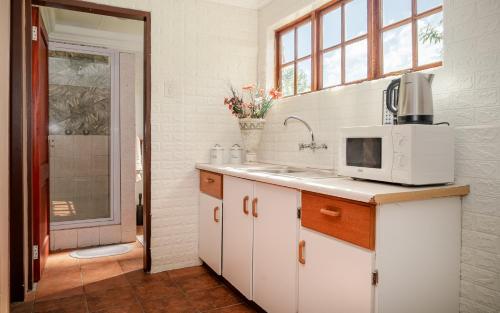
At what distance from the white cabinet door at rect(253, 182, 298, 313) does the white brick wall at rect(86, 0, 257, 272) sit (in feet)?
3.61

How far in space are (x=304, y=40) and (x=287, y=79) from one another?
14.7 inches

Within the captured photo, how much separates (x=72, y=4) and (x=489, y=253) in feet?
10.2

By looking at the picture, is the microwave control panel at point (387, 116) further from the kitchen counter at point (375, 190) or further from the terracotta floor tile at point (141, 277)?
the terracotta floor tile at point (141, 277)

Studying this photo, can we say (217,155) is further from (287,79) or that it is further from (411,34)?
(411,34)

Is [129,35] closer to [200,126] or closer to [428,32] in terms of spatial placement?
[200,126]

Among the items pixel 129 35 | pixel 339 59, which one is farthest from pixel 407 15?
pixel 129 35

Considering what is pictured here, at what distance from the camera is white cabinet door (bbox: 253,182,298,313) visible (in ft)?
6.22

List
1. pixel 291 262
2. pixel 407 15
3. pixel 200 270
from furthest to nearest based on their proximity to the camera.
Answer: pixel 200 270 → pixel 407 15 → pixel 291 262

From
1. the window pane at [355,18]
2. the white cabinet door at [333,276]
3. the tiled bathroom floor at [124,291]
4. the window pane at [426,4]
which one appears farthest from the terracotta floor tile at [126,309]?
the window pane at [426,4]

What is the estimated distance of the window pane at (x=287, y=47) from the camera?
10.5 ft

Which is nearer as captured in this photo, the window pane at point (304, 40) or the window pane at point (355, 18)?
the window pane at point (355, 18)

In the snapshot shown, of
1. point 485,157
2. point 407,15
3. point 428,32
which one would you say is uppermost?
point 407,15

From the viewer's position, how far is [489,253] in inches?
62.4

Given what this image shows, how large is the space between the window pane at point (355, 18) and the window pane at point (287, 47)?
69cm
